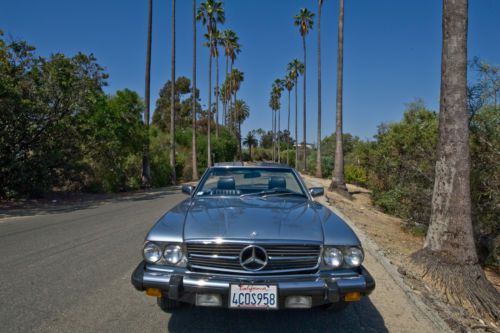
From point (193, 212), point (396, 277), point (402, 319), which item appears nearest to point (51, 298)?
point (193, 212)

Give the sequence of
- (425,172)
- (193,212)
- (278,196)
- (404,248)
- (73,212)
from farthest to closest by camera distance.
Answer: (73,212) → (425,172) → (404,248) → (278,196) → (193,212)

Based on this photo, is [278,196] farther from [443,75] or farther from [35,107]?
[35,107]

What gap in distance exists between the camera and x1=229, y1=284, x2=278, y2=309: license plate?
113 inches

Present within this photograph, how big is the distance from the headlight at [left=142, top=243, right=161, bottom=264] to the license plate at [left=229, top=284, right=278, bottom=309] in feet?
2.37

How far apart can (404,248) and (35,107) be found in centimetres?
1388

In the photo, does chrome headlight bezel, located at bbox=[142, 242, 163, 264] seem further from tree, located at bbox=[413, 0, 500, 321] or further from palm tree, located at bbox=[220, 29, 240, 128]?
palm tree, located at bbox=[220, 29, 240, 128]

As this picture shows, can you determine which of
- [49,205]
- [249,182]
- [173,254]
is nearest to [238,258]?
[173,254]

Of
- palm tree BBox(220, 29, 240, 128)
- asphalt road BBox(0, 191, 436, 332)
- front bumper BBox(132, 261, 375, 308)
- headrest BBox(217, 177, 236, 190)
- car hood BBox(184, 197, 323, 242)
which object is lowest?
asphalt road BBox(0, 191, 436, 332)

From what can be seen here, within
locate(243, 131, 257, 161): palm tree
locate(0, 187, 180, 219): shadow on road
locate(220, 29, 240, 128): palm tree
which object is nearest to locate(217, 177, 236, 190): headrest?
locate(0, 187, 180, 219): shadow on road

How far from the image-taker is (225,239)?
3031 millimetres

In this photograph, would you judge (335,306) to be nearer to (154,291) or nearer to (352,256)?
(352,256)

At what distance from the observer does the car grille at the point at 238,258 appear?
303 centimetres

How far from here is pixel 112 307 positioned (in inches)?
157

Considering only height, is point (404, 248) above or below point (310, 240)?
below
